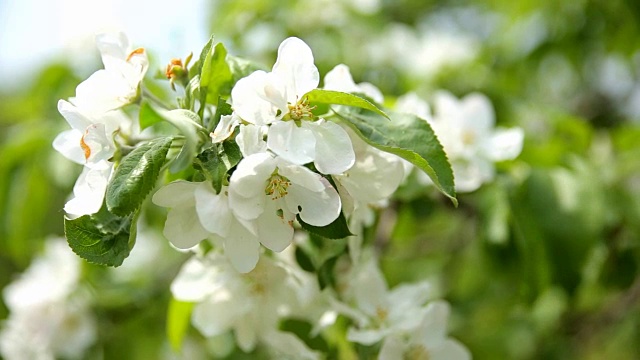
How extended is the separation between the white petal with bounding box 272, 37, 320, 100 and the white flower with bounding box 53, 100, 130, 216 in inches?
10.7

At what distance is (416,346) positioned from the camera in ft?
4.69

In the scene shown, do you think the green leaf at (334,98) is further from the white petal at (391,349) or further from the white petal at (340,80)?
the white petal at (391,349)

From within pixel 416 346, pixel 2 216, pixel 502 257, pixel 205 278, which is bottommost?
pixel 2 216

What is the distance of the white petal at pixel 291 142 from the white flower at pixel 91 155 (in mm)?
251

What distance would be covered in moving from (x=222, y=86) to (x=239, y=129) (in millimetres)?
180

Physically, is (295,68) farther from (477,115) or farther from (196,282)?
(477,115)

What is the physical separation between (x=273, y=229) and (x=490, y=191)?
2.77 ft

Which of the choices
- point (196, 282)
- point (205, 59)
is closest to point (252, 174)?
point (205, 59)

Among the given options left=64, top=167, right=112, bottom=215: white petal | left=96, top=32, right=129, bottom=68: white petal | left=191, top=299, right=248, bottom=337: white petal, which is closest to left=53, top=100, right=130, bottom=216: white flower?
left=64, top=167, right=112, bottom=215: white petal

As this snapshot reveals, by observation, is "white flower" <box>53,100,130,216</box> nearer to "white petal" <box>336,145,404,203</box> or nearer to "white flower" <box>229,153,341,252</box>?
"white flower" <box>229,153,341,252</box>

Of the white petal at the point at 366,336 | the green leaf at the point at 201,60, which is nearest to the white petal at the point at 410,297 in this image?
the white petal at the point at 366,336

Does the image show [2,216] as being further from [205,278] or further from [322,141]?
[322,141]

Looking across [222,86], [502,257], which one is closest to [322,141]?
[222,86]

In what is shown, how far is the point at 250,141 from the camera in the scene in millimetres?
1014
